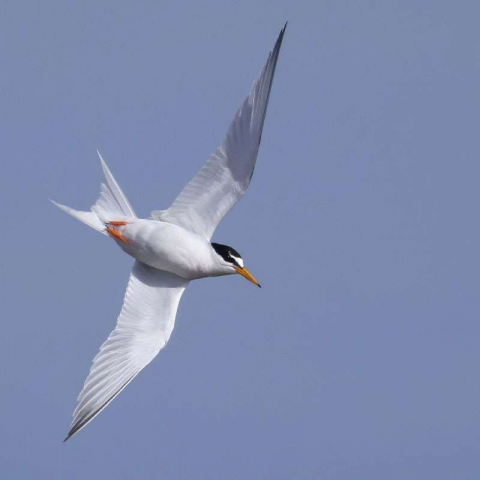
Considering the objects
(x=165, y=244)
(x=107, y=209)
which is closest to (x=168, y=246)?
(x=165, y=244)

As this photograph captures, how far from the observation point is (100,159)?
1797 cm

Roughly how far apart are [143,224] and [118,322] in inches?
48.1

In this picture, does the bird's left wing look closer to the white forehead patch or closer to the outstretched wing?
the outstretched wing

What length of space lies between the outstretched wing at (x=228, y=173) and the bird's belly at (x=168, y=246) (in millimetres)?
229

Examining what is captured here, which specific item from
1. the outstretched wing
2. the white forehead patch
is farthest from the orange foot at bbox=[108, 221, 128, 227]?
the white forehead patch

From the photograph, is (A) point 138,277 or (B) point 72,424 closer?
(B) point 72,424

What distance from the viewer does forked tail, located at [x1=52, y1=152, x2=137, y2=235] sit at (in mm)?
18344

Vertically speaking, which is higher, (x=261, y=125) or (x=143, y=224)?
(x=261, y=125)

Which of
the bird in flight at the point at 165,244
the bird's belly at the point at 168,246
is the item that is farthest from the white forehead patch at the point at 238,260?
the bird's belly at the point at 168,246

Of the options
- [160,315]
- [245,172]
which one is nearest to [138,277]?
[160,315]

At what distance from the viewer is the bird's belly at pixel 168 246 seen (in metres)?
18.0

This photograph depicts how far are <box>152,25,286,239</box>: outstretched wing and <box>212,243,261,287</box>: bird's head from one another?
1.22ft

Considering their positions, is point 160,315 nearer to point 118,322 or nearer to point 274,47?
point 118,322

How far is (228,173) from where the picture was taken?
1811 cm
